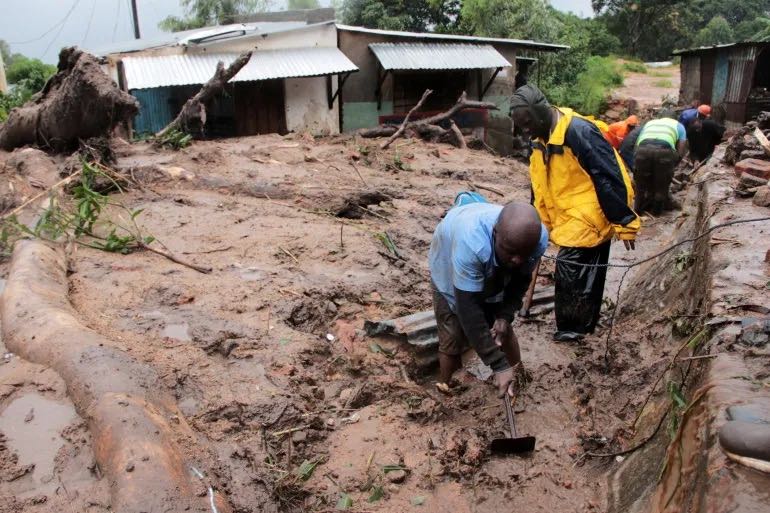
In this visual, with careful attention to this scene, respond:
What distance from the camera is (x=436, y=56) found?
1459 centimetres

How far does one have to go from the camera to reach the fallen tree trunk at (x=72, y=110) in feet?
22.3

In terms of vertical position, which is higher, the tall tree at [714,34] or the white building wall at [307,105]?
the tall tree at [714,34]

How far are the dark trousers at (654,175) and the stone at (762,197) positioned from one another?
103 inches

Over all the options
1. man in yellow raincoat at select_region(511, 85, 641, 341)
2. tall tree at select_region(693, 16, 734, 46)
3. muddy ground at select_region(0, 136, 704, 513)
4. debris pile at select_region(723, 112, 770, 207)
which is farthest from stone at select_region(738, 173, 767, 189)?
tall tree at select_region(693, 16, 734, 46)

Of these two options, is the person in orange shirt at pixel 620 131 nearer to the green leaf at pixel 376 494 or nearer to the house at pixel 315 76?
the house at pixel 315 76

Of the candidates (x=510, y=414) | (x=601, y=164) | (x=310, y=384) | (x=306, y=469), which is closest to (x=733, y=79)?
(x=601, y=164)

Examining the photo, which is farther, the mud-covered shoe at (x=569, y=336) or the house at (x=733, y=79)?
the house at (x=733, y=79)

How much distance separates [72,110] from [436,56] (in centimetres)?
943

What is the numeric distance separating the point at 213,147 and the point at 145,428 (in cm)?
690

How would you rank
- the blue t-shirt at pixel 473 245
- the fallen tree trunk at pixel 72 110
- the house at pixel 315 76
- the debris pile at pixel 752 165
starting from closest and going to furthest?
the blue t-shirt at pixel 473 245 < the debris pile at pixel 752 165 < the fallen tree trunk at pixel 72 110 < the house at pixel 315 76

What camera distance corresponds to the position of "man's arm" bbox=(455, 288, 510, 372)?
296 cm

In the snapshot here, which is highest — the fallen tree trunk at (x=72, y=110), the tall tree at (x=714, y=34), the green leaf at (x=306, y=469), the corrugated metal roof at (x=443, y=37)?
the tall tree at (x=714, y=34)

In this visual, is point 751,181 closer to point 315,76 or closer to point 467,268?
point 467,268

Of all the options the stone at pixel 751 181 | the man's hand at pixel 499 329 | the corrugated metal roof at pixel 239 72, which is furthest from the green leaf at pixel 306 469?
the corrugated metal roof at pixel 239 72
